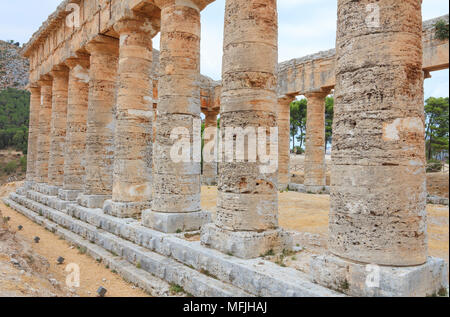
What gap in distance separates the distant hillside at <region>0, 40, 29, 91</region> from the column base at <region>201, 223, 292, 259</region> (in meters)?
60.5

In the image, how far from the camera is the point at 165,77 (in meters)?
9.05

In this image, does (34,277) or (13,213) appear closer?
(34,277)

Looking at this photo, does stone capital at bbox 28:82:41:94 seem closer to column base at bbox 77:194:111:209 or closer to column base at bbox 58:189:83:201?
A: column base at bbox 58:189:83:201

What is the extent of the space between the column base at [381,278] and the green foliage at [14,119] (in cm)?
5127

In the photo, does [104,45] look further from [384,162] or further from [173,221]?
[384,162]

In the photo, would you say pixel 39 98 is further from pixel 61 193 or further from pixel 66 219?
pixel 66 219

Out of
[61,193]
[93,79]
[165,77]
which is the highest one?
[93,79]

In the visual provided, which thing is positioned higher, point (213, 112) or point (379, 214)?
point (213, 112)

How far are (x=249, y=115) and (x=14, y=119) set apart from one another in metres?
56.7

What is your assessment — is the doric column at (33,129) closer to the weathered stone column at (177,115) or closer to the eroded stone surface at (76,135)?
the eroded stone surface at (76,135)

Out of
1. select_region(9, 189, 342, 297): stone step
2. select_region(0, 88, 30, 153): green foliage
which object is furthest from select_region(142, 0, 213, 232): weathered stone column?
select_region(0, 88, 30, 153): green foliage
